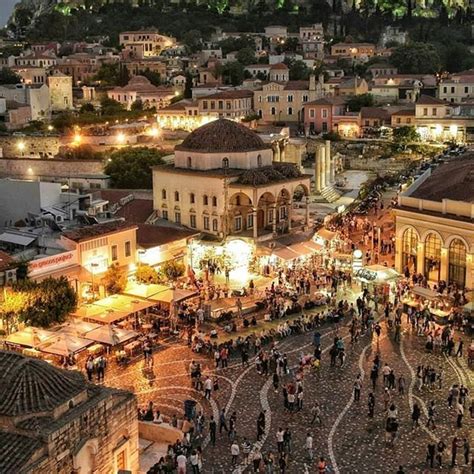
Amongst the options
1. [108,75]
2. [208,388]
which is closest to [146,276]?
[208,388]

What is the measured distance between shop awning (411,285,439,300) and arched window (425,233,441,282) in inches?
154

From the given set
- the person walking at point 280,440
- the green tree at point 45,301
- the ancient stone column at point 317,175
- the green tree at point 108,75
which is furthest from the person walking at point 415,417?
the green tree at point 108,75

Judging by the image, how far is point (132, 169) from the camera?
2190 inches

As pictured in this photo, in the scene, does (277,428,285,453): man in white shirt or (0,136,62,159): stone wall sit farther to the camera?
(0,136,62,159): stone wall

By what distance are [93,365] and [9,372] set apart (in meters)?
9.34

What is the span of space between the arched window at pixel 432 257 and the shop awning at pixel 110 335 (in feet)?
49.7

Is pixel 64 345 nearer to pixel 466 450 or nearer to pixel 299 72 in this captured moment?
pixel 466 450

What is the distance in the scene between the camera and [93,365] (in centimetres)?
2561

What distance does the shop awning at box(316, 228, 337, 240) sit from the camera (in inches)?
1666

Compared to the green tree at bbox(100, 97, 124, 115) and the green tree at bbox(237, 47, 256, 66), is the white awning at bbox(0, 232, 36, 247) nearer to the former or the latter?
the green tree at bbox(100, 97, 124, 115)

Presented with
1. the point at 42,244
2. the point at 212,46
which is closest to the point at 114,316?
the point at 42,244

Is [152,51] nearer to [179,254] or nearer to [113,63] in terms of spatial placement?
[113,63]

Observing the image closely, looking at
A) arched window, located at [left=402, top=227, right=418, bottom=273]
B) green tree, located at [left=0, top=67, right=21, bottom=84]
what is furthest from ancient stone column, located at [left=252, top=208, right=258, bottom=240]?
green tree, located at [left=0, top=67, right=21, bottom=84]

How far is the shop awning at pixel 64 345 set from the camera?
2539 cm
